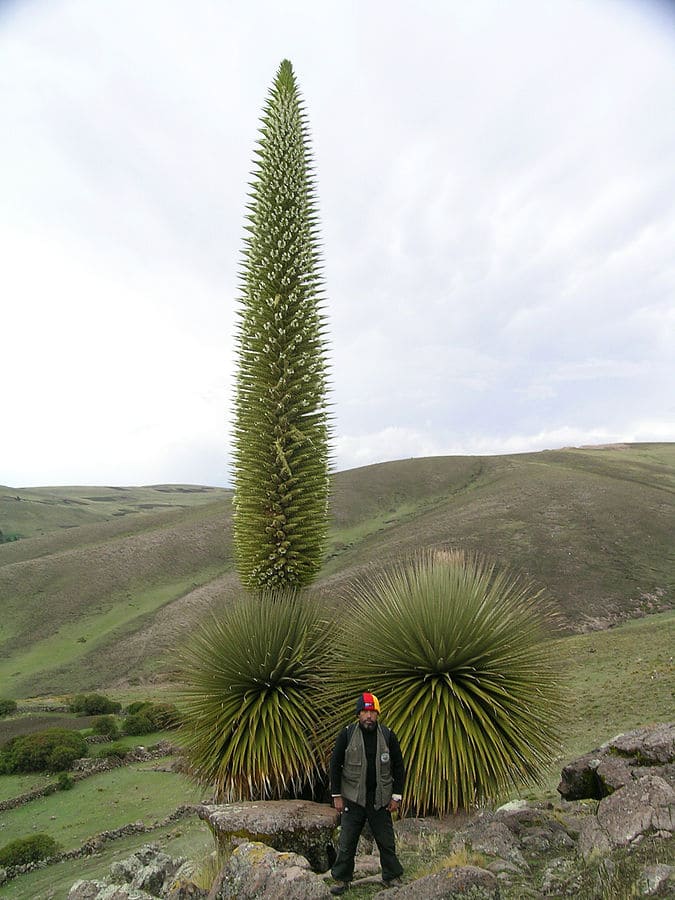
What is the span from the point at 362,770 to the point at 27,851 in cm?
1432

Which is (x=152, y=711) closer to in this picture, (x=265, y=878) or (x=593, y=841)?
(x=265, y=878)

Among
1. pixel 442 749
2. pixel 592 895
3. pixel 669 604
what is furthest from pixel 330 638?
pixel 669 604

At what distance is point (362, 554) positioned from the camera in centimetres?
5597

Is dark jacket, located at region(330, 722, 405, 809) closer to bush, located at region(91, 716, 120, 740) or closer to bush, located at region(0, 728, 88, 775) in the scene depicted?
bush, located at region(0, 728, 88, 775)

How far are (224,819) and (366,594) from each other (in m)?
2.69

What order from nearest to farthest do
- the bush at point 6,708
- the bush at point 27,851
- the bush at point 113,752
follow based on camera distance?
the bush at point 27,851, the bush at point 113,752, the bush at point 6,708

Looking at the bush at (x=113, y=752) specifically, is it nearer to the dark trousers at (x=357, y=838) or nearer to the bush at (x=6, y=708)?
the bush at (x=6, y=708)

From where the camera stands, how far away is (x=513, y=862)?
483 centimetres

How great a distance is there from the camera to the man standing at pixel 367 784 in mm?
4941

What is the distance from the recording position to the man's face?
16.4 ft

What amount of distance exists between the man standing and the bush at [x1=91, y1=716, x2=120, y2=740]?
26137 millimetres

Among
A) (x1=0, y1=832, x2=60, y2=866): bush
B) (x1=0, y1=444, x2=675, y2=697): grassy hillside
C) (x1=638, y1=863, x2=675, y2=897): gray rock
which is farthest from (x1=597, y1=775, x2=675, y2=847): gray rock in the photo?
(x1=0, y1=444, x2=675, y2=697): grassy hillside

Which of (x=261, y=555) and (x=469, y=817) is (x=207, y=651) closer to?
(x=261, y=555)

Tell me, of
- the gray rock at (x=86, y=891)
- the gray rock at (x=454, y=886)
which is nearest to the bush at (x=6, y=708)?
the gray rock at (x=86, y=891)
